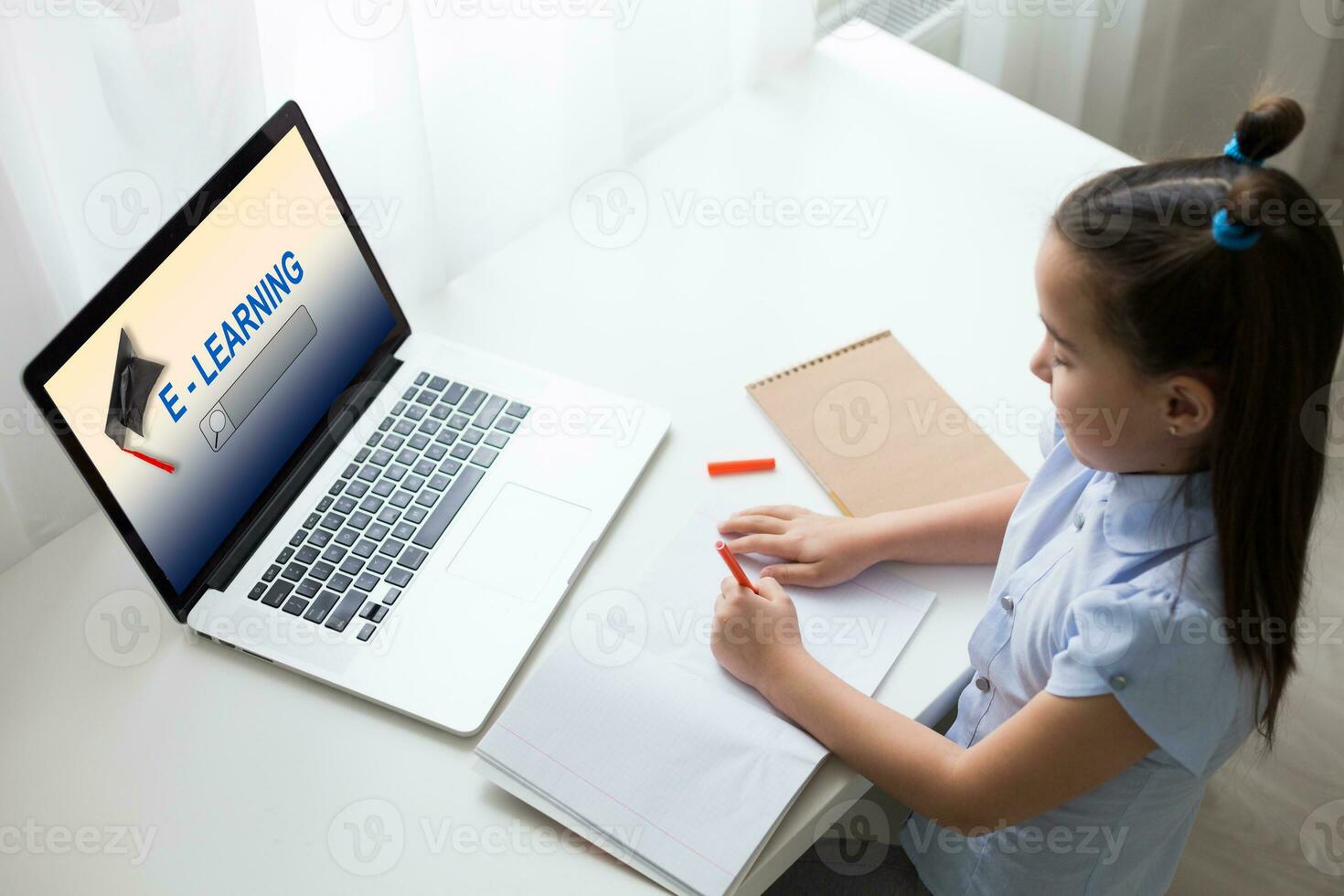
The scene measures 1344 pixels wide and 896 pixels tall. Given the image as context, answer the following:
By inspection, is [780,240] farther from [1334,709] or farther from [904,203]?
[1334,709]

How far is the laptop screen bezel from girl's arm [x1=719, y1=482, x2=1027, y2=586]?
1.21ft

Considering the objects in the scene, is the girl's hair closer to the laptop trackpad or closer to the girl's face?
the girl's face

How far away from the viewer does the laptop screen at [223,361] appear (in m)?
0.82

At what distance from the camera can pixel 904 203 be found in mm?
1220

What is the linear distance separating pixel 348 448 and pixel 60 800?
33 centimetres

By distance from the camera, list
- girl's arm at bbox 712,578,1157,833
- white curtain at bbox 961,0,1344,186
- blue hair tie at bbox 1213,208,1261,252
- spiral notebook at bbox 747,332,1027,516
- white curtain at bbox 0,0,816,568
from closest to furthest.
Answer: blue hair tie at bbox 1213,208,1261,252 < girl's arm at bbox 712,578,1157,833 < white curtain at bbox 0,0,816,568 < spiral notebook at bbox 747,332,1027,516 < white curtain at bbox 961,0,1344,186

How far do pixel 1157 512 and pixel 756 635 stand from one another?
0.91ft

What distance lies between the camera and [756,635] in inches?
33.7

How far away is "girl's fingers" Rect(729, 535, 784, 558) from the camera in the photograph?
3.01 ft

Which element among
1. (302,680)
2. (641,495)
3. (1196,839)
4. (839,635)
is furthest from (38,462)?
(1196,839)

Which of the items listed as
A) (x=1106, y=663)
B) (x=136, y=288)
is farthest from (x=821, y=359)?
(x=136, y=288)

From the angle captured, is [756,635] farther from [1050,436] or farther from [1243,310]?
[1243,310]

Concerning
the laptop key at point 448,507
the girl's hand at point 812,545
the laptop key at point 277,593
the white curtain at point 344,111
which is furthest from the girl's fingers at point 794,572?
the white curtain at point 344,111

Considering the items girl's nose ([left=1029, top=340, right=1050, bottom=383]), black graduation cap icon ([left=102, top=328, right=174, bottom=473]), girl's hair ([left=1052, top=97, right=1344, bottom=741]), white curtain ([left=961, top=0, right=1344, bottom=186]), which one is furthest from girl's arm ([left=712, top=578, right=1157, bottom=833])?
white curtain ([left=961, top=0, right=1344, bottom=186])
